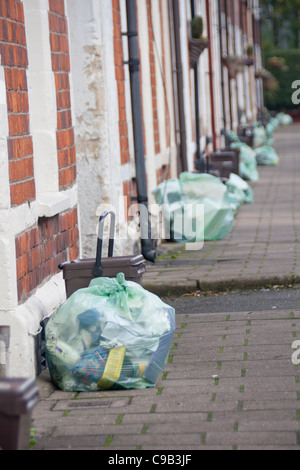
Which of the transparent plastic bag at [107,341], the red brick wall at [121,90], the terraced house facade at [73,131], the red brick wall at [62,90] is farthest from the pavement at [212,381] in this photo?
the red brick wall at [62,90]

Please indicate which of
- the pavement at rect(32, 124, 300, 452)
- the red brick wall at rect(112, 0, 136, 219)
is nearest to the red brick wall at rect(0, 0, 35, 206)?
the pavement at rect(32, 124, 300, 452)

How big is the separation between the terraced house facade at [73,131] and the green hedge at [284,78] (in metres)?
31.6

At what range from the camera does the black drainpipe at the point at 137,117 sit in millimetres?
8312

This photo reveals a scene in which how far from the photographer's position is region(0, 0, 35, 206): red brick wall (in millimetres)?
4664

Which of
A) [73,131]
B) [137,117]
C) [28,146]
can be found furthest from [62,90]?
[137,117]

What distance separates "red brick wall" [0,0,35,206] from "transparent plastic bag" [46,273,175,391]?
2.21 feet

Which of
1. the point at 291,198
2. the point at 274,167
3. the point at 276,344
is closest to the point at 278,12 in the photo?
the point at 274,167

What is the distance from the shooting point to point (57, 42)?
590cm

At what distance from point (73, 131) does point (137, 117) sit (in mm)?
2198

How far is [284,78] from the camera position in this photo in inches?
1809

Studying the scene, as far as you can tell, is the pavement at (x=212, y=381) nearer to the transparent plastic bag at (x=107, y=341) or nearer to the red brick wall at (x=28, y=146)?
the transparent plastic bag at (x=107, y=341)

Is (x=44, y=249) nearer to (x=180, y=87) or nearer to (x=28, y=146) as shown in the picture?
(x=28, y=146)
